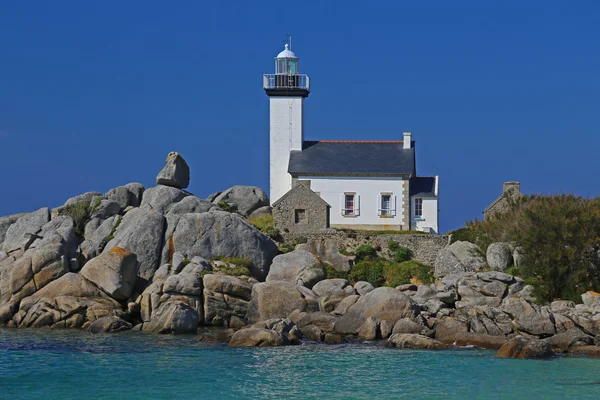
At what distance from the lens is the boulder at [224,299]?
3281 cm

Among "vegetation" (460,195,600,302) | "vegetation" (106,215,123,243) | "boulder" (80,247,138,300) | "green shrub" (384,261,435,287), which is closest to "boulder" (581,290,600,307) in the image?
"vegetation" (460,195,600,302)

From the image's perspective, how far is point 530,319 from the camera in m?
28.6

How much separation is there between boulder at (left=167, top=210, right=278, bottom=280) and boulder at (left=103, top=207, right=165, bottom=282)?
0.78m

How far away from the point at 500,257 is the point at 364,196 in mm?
14211

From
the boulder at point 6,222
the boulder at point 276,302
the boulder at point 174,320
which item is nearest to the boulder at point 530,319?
the boulder at point 276,302

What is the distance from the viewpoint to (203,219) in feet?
129

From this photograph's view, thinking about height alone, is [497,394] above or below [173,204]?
below

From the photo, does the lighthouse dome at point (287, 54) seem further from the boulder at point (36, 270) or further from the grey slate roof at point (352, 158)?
the boulder at point (36, 270)

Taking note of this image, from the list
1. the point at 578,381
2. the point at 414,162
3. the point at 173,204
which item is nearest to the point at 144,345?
the point at 578,381

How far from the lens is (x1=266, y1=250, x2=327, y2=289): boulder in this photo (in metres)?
36.0

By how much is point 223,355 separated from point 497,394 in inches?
353

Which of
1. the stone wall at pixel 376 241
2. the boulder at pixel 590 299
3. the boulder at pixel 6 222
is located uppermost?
the boulder at pixel 6 222

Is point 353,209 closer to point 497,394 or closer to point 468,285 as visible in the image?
point 468,285

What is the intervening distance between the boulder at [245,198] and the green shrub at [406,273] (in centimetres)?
1266
